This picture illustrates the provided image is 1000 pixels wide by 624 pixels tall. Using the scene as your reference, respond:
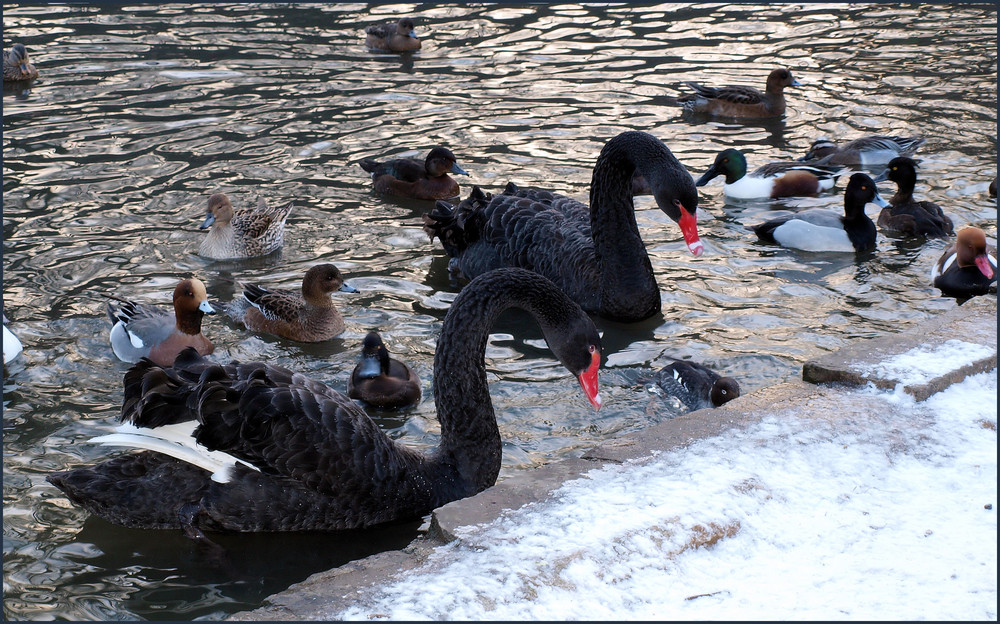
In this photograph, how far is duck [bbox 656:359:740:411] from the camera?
18.3 feet

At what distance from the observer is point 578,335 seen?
4.86 meters

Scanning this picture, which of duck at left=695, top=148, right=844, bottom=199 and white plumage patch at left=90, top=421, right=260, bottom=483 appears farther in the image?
duck at left=695, top=148, right=844, bottom=199

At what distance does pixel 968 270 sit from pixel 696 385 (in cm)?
268

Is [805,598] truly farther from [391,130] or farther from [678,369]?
[391,130]

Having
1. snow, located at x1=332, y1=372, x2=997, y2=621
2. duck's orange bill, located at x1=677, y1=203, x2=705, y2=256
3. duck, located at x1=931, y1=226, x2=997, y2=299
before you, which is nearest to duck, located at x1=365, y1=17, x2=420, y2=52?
duck's orange bill, located at x1=677, y1=203, x2=705, y2=256

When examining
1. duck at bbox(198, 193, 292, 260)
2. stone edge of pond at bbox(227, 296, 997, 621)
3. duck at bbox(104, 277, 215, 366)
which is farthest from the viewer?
duck at bbox(198, 193, 292, 260)

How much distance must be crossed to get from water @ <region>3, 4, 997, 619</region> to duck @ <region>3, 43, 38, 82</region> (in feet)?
0.69

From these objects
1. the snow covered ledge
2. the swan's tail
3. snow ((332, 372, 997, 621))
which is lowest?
snow ((332, 372, 997, 621))

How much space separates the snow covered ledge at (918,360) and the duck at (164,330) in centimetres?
369

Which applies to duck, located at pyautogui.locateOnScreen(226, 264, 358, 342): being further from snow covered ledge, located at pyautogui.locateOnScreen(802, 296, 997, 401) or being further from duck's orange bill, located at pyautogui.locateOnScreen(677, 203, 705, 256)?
snow covered ledge, located at pyautogui.locateOnScreen(802, 296, 997, 401)

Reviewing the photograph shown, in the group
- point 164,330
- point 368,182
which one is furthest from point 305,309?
point 368,182

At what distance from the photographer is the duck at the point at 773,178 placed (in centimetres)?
938

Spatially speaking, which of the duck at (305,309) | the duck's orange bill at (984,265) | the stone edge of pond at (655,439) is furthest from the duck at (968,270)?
the duck at (305,309)

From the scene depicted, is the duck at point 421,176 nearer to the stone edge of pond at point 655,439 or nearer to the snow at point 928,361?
the stone edge of pond at point 655,439
